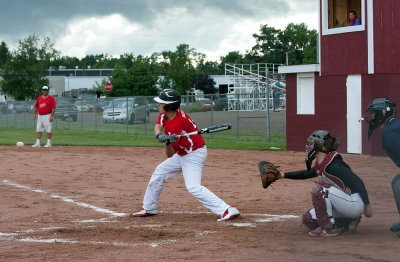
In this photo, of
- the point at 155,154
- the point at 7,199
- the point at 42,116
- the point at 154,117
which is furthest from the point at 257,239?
the point at 154,117

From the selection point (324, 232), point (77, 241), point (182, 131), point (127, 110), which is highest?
point (127, 110)

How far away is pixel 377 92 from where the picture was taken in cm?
1794

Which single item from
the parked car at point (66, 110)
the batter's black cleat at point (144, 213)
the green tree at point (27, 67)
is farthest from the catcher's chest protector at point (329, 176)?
the green tree at point (27, 67)

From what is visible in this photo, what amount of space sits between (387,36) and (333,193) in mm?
11887

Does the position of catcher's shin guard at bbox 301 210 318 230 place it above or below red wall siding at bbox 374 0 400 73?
below

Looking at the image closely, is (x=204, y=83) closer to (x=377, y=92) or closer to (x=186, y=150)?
(x=377, y=92)

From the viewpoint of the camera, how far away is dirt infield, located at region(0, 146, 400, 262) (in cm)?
614

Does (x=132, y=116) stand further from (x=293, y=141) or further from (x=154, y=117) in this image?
(x=293, y=141)

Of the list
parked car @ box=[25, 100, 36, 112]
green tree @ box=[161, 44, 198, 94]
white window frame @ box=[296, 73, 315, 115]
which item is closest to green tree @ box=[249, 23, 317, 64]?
green tree @ box=[161, 44, 198, 94]

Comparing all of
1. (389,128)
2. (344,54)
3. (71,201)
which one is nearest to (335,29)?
(344,54)

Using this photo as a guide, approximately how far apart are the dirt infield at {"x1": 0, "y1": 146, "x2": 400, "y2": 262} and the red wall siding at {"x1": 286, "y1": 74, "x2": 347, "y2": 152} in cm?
358

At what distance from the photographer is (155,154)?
18.9 meters

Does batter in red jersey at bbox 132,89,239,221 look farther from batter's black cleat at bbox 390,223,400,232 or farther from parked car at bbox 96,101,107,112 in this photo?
parked car at bbox 96,101,107,112

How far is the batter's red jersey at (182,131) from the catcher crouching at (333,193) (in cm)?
178
